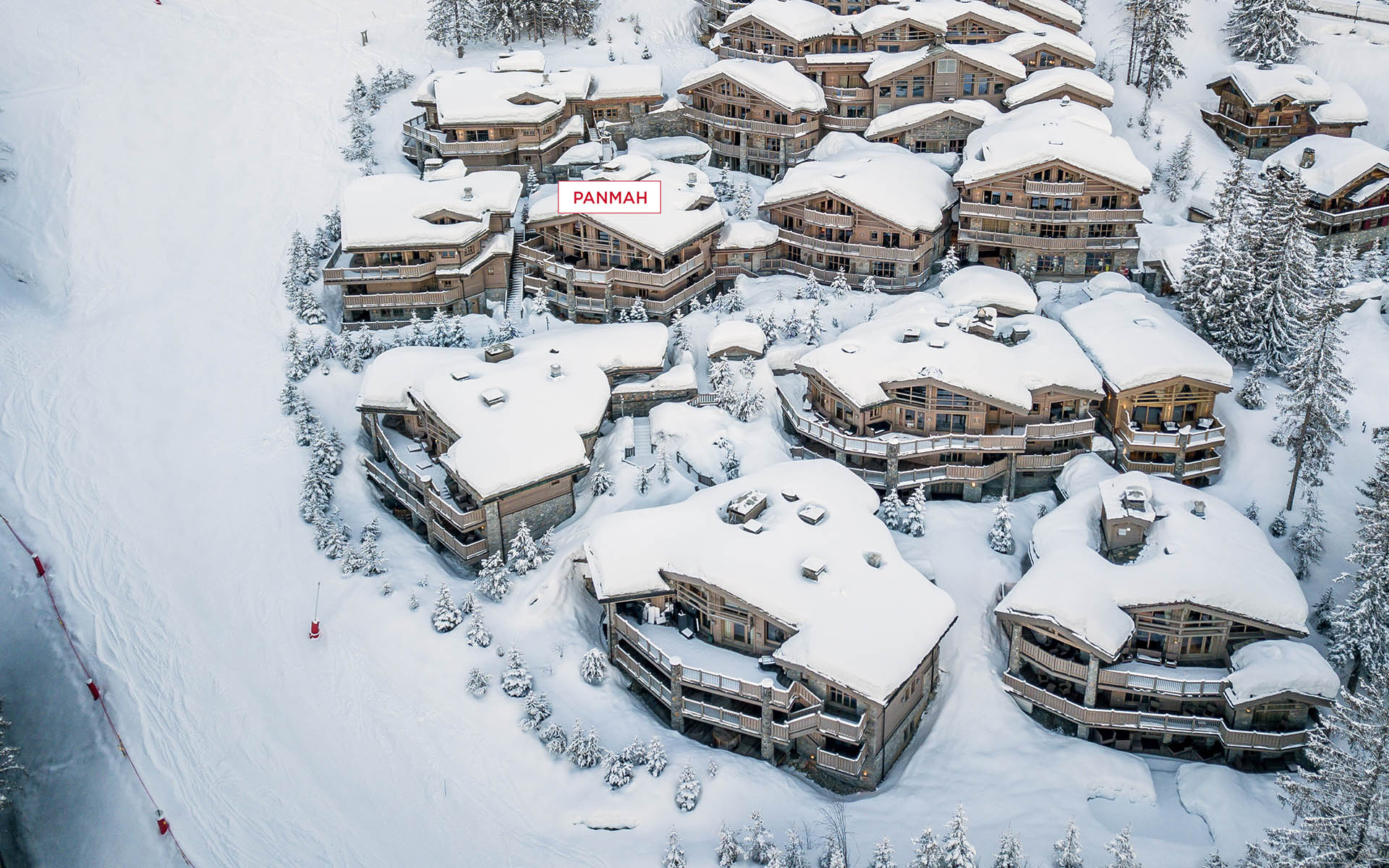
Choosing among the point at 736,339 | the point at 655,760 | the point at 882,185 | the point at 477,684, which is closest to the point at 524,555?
the point at 477,684

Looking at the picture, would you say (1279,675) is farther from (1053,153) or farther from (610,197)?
(610,197)

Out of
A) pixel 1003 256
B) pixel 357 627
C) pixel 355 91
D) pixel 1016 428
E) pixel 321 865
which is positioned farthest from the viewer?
pixel 355 91

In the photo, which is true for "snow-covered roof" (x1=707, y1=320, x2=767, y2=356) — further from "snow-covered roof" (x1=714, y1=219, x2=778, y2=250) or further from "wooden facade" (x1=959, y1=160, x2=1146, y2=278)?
"wooden facade" (x1=959, y1=160, x2=1146, y2=278)

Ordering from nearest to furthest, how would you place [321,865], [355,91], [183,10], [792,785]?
1. [321,865]
2. [792,785]
3. [355,91]
4. [183,10]

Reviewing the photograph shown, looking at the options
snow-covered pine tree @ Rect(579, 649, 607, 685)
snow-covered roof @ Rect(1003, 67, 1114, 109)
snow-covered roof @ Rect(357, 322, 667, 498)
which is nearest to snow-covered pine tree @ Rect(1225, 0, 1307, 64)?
snow-covered roof @ Rect(1003, 67, 1114, 109)

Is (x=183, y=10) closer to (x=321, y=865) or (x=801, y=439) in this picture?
(x=801, y=439)

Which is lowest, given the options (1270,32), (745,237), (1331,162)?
(745,237)

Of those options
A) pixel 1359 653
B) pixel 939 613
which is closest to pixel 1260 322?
pixel 1359 653
